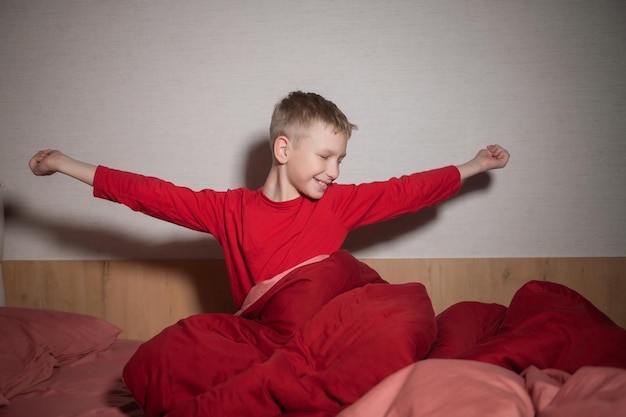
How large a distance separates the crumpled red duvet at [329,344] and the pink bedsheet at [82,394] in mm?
157

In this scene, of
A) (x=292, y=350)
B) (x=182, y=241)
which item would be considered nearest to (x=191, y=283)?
(x=182, y=241)

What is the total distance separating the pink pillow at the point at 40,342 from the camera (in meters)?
1.36

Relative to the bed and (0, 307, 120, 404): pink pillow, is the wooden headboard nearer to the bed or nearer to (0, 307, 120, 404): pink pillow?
(0, 307, 120, 404): pink pillow

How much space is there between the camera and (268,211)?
1.45 metres

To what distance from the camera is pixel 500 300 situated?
1.75 metres

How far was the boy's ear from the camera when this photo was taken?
1.43 metres

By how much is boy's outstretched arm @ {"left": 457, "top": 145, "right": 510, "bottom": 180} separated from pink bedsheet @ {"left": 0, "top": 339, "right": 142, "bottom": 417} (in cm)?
98

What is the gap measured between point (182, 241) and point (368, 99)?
725 mm

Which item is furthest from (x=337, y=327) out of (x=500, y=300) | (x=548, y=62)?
(x=548, y=62)

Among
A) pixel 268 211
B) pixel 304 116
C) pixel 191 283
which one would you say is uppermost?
pixel 304 116

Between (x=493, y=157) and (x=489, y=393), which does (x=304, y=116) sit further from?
(x=489, y=393)

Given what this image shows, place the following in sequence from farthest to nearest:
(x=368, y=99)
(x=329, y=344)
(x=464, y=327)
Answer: (x=368, y=99) < (x=464, y=327) < (x=329, y=344)

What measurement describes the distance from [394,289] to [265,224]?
366 millimetres

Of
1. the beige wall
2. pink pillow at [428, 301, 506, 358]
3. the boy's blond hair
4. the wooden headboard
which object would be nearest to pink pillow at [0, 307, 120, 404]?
the wooden headboard
